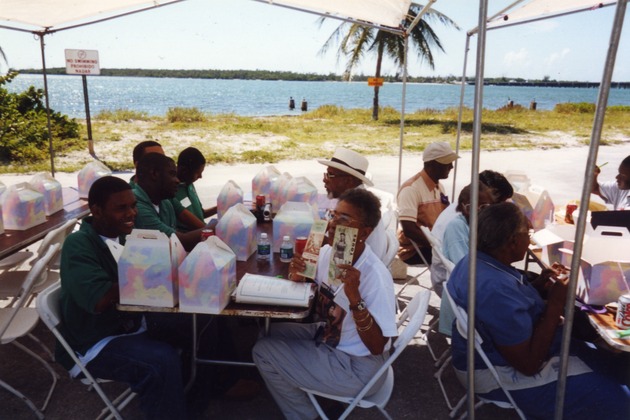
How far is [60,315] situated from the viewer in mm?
2270

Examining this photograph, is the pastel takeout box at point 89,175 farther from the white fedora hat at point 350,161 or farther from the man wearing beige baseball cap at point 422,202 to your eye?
the man wearing beige baseball cap at point 422,202

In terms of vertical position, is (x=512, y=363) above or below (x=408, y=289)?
above

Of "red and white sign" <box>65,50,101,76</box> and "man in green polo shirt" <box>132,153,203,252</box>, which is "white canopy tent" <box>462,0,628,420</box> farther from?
"red and white sign" <box>65,50,101,76</box>

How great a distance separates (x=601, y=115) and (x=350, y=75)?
18.4 metres

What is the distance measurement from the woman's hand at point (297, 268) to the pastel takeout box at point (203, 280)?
1.17ft

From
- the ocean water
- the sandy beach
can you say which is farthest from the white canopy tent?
the ocean water

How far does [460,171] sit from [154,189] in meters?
8.58

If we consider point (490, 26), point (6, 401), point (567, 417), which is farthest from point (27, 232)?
point (490, 26)

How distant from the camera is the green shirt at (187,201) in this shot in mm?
3986

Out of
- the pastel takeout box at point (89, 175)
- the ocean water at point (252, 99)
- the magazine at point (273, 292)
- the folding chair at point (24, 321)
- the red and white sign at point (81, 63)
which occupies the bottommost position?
the folding chair at point (24, 321)

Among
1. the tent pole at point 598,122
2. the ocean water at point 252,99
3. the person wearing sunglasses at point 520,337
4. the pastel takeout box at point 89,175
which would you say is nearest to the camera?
the tent pole at point 598,122

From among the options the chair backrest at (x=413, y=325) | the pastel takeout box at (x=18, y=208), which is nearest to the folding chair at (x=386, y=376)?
the chair backrest at (x=413, y=325)

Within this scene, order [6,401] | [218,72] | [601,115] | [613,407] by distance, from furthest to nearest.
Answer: [218,72]
[6,401]
[613,407]
[601,115]

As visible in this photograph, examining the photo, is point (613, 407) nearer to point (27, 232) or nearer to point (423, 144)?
point (27, 232)
